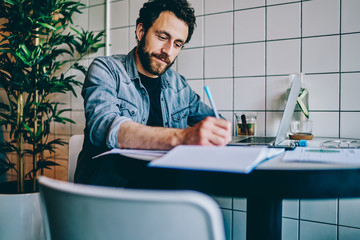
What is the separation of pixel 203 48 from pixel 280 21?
504 millimetres

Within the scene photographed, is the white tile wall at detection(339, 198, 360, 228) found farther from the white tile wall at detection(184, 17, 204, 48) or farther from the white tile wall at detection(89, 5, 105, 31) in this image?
the white tile wall at detection(89, 5, 105, 31)

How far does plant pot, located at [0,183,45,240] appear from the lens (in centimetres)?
162

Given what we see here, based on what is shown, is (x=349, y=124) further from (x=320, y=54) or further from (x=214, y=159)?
(x=214, y=159)

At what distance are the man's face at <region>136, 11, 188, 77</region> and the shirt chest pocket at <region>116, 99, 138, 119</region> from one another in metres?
0.25

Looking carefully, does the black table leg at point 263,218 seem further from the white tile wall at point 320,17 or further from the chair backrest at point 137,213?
the white tile wall at point 320,17

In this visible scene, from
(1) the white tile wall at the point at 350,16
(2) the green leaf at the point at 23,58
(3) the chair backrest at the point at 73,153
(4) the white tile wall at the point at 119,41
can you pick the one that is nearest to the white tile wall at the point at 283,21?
(1) the white tile wall at the point at 350,16

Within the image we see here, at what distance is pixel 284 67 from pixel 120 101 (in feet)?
3.19

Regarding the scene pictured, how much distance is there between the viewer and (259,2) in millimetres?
1731

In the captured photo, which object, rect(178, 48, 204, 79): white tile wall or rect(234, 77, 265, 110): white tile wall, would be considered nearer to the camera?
rect(234, 77, 265, 110): white tile wall

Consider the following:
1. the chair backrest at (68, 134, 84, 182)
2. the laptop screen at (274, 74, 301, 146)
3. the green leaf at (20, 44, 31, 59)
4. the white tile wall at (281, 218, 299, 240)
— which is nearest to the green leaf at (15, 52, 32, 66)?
the green leaf at (20, 44, 31, 59)

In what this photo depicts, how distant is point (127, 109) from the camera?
1.42 meters

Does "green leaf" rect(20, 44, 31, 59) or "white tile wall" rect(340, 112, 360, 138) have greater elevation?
"green leaf" rect(20, 44, 31, 59)

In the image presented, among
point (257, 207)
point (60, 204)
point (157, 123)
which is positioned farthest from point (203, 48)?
point (60, 204)

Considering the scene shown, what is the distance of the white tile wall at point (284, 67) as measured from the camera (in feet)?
5.03
